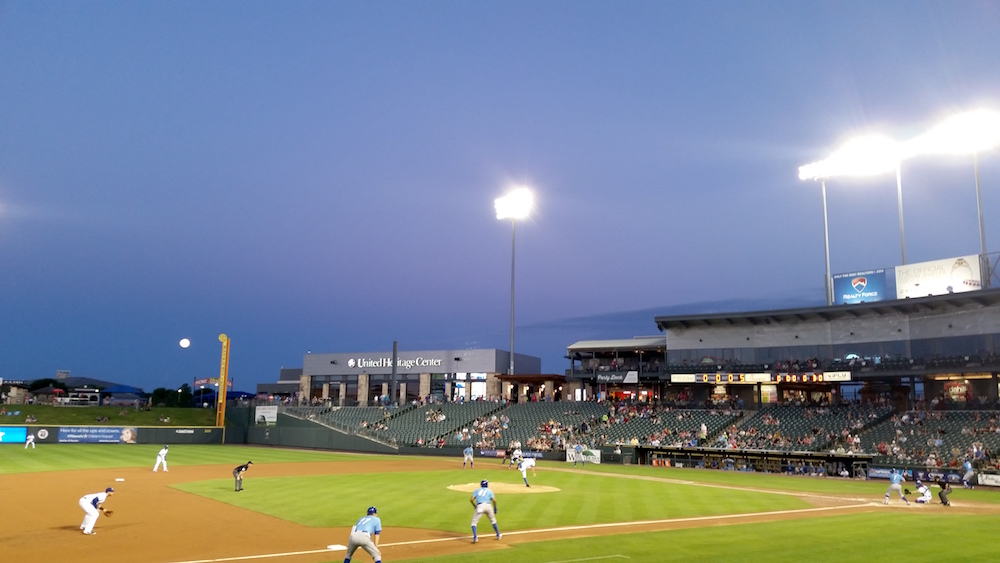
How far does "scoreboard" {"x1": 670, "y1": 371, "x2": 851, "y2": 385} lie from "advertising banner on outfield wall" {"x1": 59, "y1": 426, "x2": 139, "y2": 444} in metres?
51.4

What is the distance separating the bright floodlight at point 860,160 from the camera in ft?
163

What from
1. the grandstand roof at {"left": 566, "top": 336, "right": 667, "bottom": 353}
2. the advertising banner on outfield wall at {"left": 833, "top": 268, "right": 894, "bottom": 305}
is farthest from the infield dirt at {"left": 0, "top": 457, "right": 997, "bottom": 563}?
the grandstand roof at {"left": 566, "top": 336, "right": 667, "bottom": 353}

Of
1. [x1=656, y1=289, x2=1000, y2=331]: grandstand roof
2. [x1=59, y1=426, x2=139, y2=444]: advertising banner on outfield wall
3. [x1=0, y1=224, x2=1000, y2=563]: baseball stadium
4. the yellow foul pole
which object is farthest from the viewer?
the yellow foul pole

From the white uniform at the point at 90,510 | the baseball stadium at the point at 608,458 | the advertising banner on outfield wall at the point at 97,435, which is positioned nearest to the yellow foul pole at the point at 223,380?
the baseball stadium at the point at 608,458

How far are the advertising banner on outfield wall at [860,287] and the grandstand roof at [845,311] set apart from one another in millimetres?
952

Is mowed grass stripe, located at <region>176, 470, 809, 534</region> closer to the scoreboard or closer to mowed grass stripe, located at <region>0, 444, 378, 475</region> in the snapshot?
mowed grass stripe, located at <region>0, 444, 378, 475</region>

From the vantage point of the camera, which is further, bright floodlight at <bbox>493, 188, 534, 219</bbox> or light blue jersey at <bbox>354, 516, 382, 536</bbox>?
bright floodlight at <bbox>493, 188, 534, 219</bbox>

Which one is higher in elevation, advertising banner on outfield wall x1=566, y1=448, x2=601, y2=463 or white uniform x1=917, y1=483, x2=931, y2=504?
white uniform x1=917, y1=483, x2=931, y2=504

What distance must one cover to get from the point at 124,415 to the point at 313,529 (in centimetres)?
6956

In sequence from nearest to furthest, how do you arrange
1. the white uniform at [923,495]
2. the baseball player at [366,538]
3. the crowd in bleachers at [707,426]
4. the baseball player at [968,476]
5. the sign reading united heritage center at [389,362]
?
the baseball player at [366,538], the white uniform at [923,495], the baseball player at [968,476], the crowd in bleachers at [707,426], the sign reading united heritage center at [389,362]

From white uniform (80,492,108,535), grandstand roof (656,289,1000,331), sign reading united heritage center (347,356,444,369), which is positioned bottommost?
white uniform (80,492,108,535)

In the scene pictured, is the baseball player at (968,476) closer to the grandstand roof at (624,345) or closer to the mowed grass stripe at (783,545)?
the mowed grass stripe at (783,545)

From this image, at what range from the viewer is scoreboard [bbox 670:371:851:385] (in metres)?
53.8

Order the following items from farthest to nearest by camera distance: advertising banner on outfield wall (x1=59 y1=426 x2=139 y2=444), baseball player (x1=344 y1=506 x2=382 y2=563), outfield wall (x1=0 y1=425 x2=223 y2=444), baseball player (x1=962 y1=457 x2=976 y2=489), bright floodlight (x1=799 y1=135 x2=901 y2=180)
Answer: advertising banner on outfield wall (x1=59 y1=426 x2=139 y2=444) → outfield wall (x1=0 y1=425 x2=223 y2=444) → bright floodlight (x1=799 y1=135 x2=901 y2=180) → baseball player (x1=962 y1=457 x2=976 y2=489) → baseball player (x1=344 y1=506 x2=382 y2=563)
